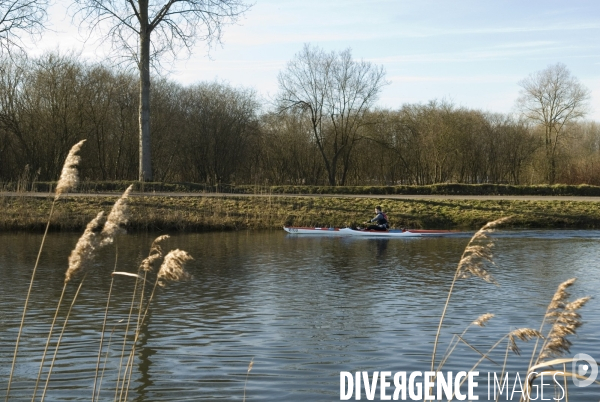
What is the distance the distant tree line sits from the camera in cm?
3634

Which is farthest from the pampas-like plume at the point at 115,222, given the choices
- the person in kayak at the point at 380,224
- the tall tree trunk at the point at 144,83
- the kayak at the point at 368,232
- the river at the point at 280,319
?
the tall tree trunk at the point at 144,83

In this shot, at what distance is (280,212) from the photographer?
27250mm

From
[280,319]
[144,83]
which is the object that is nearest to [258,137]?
[144,83]

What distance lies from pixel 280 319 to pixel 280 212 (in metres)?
16.8

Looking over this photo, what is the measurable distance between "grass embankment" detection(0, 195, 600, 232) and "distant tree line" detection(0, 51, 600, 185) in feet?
17.9

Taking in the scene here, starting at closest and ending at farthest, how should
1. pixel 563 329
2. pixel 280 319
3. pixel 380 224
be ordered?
pixel 563 329 < pixel 280 319 < pixel 380 224

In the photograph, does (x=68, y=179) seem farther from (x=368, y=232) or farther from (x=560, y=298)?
(x=368, y=232)

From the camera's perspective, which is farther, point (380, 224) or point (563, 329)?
point (380, 224)

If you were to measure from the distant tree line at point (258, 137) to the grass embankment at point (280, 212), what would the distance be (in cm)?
545

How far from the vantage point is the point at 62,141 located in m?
36.4

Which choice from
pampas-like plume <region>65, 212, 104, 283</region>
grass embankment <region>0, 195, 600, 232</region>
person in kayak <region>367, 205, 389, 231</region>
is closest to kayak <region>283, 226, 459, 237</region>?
person in kayak <region>367, 205, 389, 231</region>

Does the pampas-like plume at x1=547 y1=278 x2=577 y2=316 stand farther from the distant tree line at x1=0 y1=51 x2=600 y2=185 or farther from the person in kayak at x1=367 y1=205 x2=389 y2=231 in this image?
the distant tree line at x1=0 y1=51 x2=600 y2=185

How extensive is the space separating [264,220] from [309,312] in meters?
15.3

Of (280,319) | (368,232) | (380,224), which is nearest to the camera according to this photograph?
(280,319)
